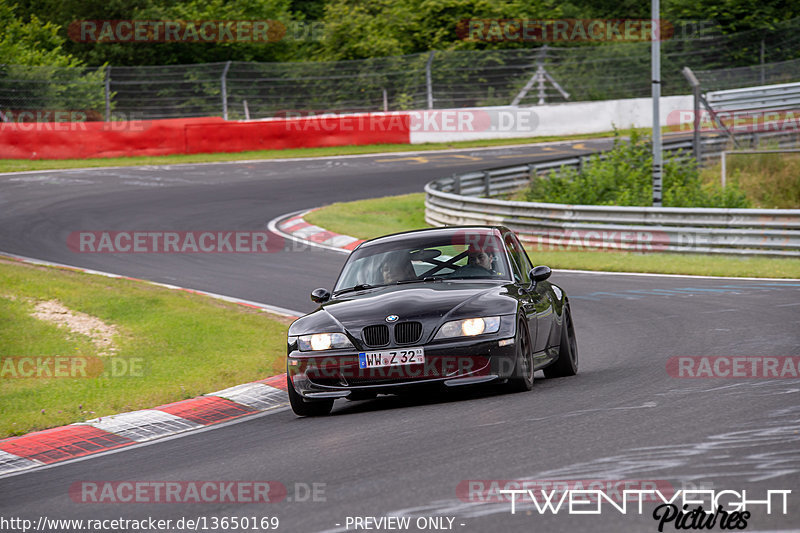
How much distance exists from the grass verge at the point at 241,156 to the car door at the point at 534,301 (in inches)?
980

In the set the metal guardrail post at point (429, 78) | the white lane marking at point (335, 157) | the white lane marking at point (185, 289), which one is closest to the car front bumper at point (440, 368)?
the white lane marking at point (185, 289)

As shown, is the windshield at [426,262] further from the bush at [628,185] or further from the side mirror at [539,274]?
the bush at [628,185]

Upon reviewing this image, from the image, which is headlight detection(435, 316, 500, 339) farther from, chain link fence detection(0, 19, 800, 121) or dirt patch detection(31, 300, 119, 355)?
chain link fence detection(0, 19, 800, 121)

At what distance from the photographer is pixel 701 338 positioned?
10992mm

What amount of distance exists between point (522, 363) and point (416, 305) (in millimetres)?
921

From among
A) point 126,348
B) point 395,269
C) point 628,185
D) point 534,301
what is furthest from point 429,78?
point 534,301

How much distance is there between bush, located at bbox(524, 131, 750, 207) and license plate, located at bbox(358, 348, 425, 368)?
16.0 metres

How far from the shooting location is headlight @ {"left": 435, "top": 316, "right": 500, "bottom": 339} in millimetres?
8008

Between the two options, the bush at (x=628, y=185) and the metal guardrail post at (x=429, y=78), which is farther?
the metal guardrail post at (x=429, y=78)

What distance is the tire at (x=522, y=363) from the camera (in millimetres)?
8180

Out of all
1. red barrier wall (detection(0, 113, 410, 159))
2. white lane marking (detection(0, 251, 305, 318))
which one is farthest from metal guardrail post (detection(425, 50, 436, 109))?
white lane marking (detection(0, 251, 305, 318))

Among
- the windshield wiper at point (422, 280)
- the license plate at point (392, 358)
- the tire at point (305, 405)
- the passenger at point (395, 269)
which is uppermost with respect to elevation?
the passenger at point (395, 269)

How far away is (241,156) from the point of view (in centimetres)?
3578

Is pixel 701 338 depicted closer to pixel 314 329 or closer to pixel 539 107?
pixel 314 329
